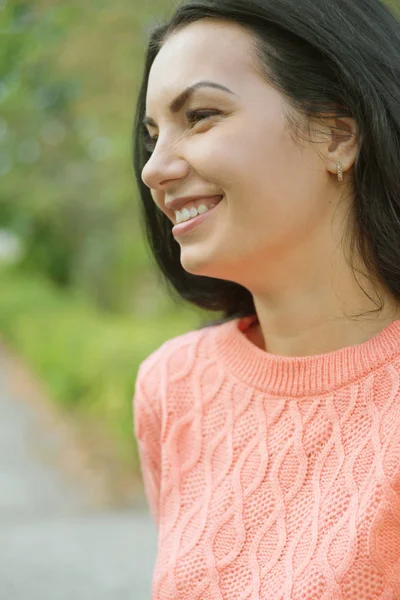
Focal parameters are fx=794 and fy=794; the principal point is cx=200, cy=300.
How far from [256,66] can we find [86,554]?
3413 mm

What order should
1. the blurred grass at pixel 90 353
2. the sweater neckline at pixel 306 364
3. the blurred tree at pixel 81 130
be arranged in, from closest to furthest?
1. the sweater neckline at pixel 306 364
2. the blurred tree at pixel 81 130
3. the blurred grass at pixel 90 353

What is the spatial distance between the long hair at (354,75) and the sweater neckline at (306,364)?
0.44 ft

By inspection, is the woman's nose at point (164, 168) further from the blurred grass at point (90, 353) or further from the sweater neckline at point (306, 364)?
the blurred grass at point (90, 353)

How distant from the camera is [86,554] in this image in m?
4.35

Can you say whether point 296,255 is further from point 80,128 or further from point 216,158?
point 80,128

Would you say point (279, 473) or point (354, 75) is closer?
point (354, 75)

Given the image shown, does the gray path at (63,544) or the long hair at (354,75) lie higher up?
the long hair at (354,75)

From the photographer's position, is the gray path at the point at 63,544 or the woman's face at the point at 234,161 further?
the gray path at the point at 63,544

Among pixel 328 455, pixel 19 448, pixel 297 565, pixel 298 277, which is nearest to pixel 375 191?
pixel 298 277

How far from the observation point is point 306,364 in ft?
5.64

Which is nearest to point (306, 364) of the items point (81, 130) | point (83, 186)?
point (81, 130)

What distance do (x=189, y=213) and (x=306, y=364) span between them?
41 centimetres

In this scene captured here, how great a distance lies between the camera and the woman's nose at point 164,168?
5.36 ft

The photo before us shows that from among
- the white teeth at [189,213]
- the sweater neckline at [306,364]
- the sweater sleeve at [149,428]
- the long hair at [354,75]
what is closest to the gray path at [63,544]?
the sweater sleeve at [149,428]
